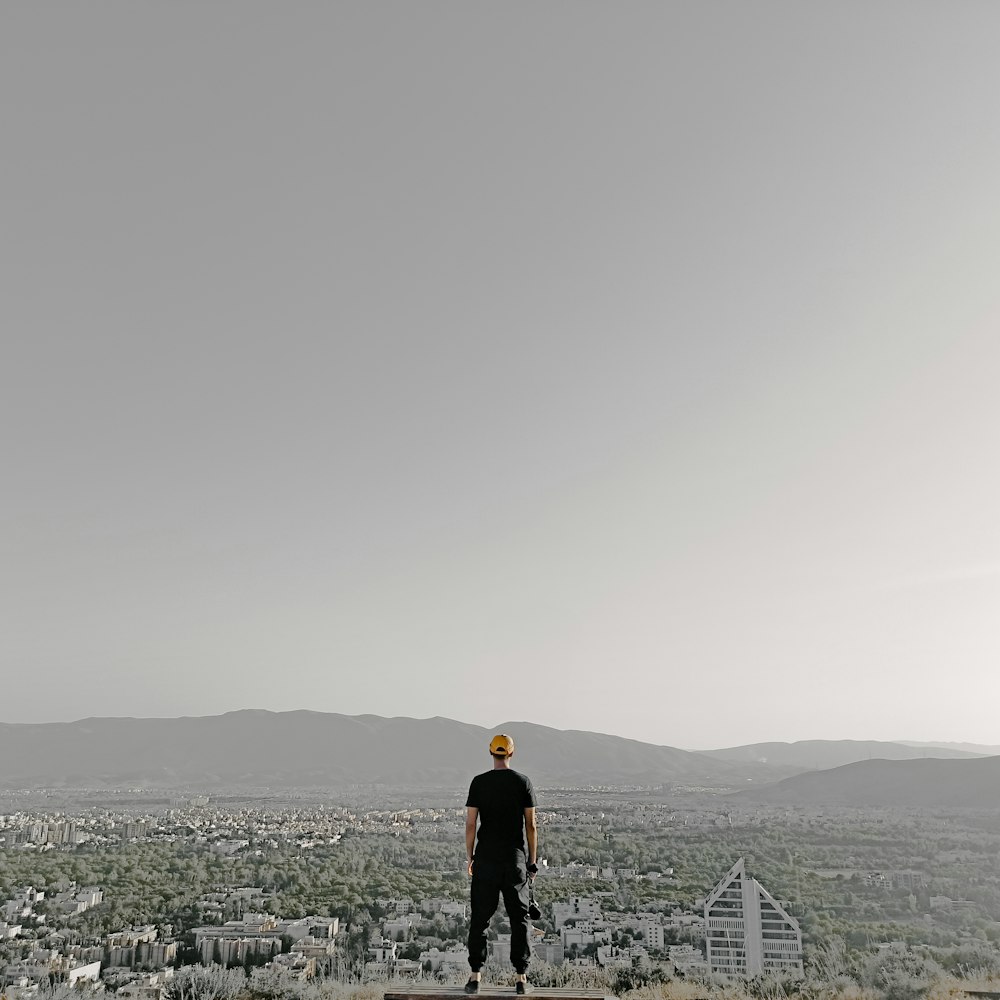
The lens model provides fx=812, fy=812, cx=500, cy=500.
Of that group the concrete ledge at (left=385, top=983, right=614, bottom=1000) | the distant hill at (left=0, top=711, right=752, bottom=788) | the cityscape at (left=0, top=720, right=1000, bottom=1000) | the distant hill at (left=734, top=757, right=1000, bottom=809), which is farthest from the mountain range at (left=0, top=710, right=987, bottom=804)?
the concrete ledge at (left=385, top=983, right=614, bottom=1000)

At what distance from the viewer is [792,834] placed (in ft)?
81.7

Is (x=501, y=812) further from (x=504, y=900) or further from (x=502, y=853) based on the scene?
(x=504, y=900)

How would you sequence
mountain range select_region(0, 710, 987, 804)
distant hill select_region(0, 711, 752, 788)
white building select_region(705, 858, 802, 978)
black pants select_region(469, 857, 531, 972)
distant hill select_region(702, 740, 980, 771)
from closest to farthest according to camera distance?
black pants select_region(469, 857, 531, 972)
white building select_region(705, 858, 802, 978)
mountain range select_region(0, 710, 987, 804)
distant hill select_region(0, 711, 752, 788)
distant hill select_region(702, 740, 980, 771)

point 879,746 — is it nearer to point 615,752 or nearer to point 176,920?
point 615,752

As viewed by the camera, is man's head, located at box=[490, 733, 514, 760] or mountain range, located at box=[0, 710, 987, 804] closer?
man's head, located at box=[490, 733, 514, 760]

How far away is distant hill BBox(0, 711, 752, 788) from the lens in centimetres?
6438

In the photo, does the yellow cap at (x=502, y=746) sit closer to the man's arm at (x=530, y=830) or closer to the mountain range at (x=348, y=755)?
the man's arm at (x=530, y=830)

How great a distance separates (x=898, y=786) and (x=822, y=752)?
49.7 m

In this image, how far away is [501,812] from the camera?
5.34 metres

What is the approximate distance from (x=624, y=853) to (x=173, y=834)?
43.6 feet

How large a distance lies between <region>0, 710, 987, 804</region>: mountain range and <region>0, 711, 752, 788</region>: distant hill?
13 centimetres

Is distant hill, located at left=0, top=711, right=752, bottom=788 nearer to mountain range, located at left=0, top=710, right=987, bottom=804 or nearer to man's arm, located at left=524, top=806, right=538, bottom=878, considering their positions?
mountain range, located at left=0, top=710, right=987, bottom=804

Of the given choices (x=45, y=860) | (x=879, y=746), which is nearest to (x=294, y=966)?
(x=45, y=860)

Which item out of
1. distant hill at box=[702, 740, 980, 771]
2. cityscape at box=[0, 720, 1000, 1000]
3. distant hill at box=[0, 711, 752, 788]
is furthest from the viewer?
distant hill at box=[702, 740, 980, 771]
